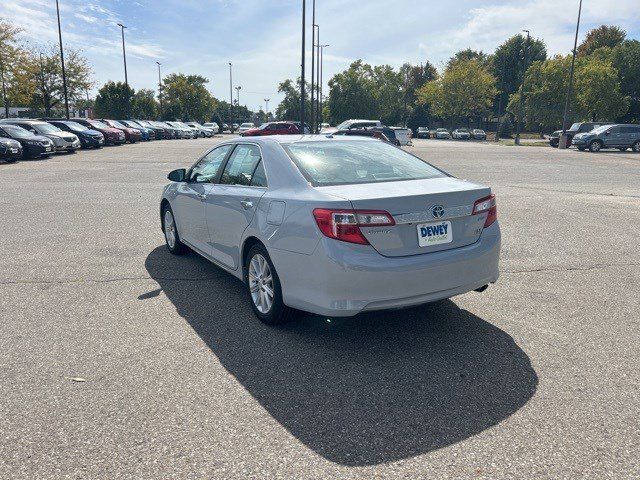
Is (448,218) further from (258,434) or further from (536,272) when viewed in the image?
(536,272)

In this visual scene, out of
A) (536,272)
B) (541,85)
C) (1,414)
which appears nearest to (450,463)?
(1,414)

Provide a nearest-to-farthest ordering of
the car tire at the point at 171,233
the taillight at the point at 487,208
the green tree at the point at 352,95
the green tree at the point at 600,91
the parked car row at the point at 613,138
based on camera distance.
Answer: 1. the taillight at the point at 487,208
2. the car tire at the point at 171,233
3. the parked car row at the point at 613,138
4. the green tree at the point at 600,91
5. the green tree at the point at 352,95

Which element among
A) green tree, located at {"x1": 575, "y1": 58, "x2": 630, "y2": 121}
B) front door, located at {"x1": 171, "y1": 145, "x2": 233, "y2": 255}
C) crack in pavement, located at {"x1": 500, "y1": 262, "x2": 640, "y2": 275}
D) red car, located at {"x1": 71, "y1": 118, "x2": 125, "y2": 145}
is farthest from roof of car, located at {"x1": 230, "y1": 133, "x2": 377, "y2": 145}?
green tree, located at {"x1": 575, "y1": 58, "x2": 630, "y2": 121}

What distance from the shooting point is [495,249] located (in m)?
3.99

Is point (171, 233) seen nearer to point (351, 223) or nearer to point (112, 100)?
point (351, 223)

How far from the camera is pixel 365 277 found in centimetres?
342

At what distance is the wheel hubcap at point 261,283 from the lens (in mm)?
4117

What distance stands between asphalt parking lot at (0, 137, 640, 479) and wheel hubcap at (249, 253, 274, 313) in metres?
0.18

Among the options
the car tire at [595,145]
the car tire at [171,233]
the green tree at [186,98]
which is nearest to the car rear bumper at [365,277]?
the car tire at [171,233]

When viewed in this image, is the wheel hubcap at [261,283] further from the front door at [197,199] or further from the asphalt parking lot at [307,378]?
the front door at [197,199]

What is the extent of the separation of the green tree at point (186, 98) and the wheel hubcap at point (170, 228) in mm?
79297

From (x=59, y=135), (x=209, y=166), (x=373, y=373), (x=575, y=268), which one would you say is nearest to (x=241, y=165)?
(x=209, y=166)

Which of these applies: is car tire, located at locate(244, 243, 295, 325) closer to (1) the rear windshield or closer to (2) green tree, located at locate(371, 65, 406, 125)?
(1) the rear windshield

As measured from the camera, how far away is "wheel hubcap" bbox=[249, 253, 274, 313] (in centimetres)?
412
